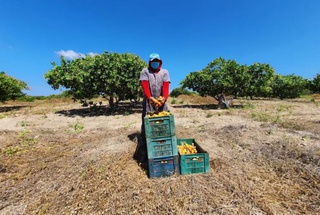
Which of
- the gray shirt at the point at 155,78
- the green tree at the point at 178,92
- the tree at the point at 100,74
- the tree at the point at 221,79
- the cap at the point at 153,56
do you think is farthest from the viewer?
the green tree at the point at 178,92

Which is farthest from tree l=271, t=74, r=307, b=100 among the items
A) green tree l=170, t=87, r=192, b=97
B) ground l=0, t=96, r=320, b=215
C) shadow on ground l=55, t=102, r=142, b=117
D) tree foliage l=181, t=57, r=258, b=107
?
ground l=0, t=96, r=320, b=215

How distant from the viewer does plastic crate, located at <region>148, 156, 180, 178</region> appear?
14.3 ft

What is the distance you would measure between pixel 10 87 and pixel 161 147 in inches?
864

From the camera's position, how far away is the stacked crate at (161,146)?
435cm

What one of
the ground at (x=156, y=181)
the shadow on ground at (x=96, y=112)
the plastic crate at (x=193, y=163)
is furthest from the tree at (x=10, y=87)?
the plastic crate at (x=193, y=163)

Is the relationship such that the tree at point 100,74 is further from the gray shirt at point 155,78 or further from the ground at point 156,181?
the gray shirt at point 155,78

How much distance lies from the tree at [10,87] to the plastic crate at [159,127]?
21.0m

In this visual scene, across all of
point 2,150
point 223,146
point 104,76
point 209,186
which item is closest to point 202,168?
point 209,186

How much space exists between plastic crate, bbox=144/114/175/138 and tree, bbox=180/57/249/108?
42.8 ft

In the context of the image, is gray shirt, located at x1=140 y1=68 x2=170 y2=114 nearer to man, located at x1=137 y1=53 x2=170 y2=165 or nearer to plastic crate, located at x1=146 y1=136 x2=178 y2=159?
man, located at x1=137 y1=53 x2=170 y2=165

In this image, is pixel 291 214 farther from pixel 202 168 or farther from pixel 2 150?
pixel 2 150

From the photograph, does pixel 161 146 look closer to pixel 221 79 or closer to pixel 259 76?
pixel 221 79

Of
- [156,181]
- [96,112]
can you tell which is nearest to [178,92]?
[96,112]

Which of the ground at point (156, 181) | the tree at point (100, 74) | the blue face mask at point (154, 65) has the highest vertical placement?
the tree at point (100, 74)
